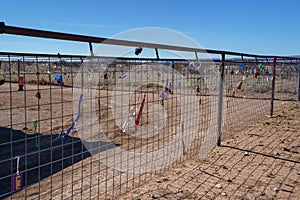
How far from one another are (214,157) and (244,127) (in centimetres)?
204

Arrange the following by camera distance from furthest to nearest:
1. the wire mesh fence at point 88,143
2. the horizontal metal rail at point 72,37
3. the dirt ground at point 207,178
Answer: the dirt ground at point 207,178 → the wire mesh fence at point 88,143 → the horizontal metal rail at point 72,37

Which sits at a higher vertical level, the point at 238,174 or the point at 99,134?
the point at 99,134

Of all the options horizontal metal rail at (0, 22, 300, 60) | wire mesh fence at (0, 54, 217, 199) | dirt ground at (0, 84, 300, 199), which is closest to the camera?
horizontal metal rail at (0, 22, 300, 60)

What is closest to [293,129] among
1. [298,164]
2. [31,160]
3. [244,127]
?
[244,127]

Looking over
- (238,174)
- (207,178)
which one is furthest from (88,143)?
(238,174)

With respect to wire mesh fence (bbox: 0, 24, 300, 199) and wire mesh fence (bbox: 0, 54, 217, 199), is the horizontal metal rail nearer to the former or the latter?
wire mesh fence (bbox: 0, 24, 300, 199)

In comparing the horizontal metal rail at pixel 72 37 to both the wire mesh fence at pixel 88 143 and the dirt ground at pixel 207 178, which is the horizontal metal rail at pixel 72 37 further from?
the dirt ground at pixel 207 178

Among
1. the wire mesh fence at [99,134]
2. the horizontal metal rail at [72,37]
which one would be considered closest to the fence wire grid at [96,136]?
the wire mesh fence at [99,134]

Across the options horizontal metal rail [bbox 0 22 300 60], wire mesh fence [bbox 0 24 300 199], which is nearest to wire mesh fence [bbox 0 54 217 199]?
wire mesh fence [bbox 0 24 300 199]

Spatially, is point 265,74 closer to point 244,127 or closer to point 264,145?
point 244,127

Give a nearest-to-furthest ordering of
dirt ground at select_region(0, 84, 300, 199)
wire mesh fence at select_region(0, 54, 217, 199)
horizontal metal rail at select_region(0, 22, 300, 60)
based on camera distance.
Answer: horizontal metal rail at select_region(0, 22, 300, 60) → wire mesh fence at select_region(0, 54, 217, 199) → dirt ground at select_region(0, 84, 300, 199)

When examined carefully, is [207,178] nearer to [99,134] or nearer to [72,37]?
[99,134]

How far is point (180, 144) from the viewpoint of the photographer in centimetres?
442

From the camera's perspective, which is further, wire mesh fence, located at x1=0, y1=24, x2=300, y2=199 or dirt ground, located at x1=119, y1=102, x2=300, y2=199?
dirt ground, located at x1=119, y1=102, x2=300, y2=199
